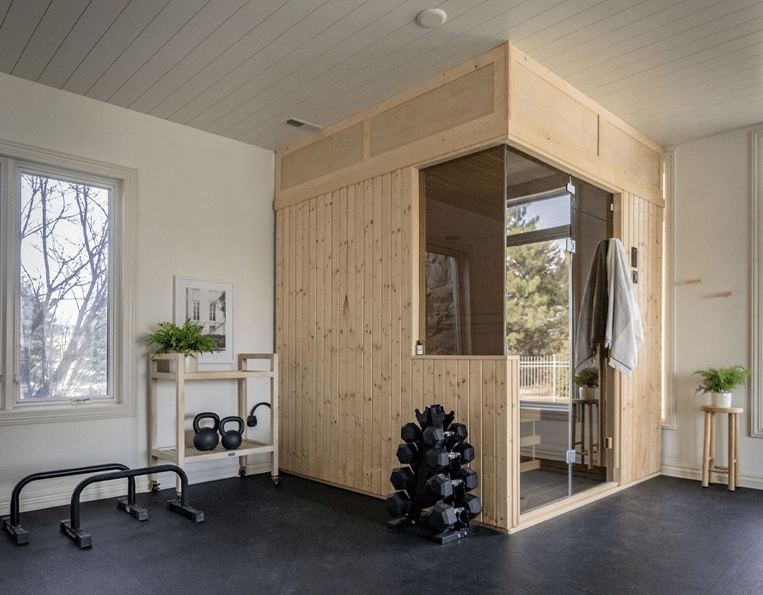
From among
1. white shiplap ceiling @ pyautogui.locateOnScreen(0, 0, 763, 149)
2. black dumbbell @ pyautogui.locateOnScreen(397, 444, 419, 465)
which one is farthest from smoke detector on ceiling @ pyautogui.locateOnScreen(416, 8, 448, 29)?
black dumbbell @ pyautogui.locateOnScreen(397, 444, 419, 465)

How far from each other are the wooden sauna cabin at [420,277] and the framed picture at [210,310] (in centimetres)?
50

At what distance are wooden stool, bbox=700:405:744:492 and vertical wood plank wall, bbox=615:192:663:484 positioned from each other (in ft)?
1.42

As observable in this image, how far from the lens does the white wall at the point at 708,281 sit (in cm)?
516

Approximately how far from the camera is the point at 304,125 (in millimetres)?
5270

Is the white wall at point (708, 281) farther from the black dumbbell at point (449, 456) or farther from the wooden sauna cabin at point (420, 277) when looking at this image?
the black dumbbell at point (449, 456)

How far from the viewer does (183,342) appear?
4.76 metres

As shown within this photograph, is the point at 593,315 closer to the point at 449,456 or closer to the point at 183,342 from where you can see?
the point at 449,456

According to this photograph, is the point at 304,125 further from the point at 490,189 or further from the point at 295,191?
the point at 490,189

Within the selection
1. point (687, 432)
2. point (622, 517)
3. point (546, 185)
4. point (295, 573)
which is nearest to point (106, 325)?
point (295, 573)

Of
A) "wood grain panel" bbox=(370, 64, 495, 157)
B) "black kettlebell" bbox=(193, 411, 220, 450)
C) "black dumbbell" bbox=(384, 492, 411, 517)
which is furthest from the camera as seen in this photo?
"black kettlebell" bbox=(193, 411, 220, 450)

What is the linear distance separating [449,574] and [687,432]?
129 inches

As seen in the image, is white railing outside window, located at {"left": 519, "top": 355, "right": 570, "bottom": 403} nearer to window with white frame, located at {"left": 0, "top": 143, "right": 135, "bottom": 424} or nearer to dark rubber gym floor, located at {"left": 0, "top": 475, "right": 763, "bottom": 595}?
dark rubber gym floor, located at {"left": 0, "top": 475, "right": 763, "bottom": 595}

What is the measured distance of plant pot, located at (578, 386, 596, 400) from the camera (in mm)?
4533

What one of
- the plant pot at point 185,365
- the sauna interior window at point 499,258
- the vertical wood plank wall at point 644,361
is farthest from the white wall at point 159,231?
the vertical wood plank wall at point 644,361
